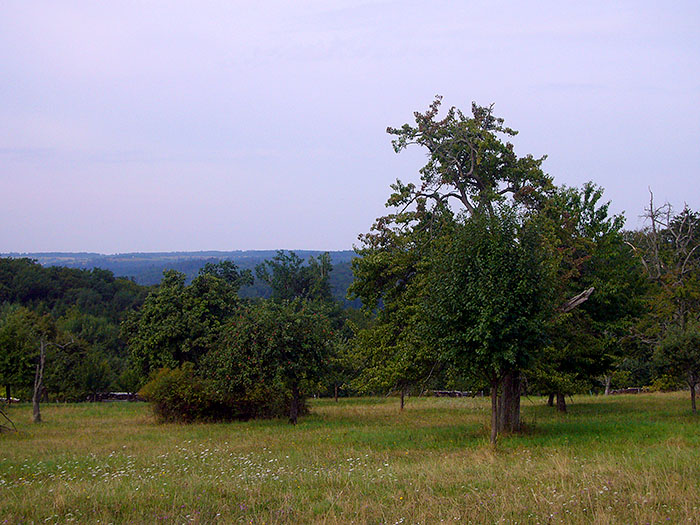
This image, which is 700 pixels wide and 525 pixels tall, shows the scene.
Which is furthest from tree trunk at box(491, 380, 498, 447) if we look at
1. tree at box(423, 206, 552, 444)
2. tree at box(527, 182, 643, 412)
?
tree at box(527, 182, 643, 412)

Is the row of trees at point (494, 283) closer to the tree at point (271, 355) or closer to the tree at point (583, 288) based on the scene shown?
the tree at point (583, 288)

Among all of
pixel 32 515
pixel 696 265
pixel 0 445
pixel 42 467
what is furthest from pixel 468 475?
pixel 696 265

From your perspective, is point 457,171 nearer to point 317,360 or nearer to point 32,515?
point 317,360

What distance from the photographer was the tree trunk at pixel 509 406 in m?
17.6

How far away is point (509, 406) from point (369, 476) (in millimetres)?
8778

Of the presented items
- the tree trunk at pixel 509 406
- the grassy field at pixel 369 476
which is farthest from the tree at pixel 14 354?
the tree trunk at pixel 509 406

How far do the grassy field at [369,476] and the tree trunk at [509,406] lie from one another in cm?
75

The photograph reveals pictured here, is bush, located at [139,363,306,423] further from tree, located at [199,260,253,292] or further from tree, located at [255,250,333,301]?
tree, located at [255,250,333,301]

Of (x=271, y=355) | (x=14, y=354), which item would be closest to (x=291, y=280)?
(x=14, y=354)

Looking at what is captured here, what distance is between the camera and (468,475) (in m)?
10.4

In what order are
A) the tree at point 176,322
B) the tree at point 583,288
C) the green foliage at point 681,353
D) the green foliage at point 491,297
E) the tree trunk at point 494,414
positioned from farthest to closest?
the tree at point 176,322
the green foliage at point 681,353
the tree at point 583,288
the tree trunk at point 494,414
the green foliage at point 491,297

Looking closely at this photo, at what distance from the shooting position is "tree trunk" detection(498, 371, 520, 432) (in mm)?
17597

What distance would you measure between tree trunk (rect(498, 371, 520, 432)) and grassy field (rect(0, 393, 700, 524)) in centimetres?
75

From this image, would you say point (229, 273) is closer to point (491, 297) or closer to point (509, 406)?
point (509, 406)
